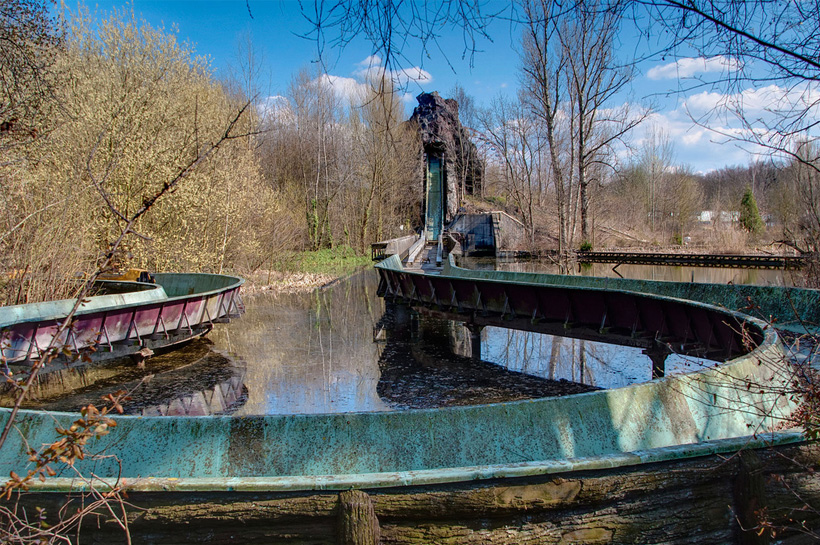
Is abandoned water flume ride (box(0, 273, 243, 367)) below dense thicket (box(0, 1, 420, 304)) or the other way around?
below

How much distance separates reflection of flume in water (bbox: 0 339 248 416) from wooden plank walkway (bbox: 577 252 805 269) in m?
24.1

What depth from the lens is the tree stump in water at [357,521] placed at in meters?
2.91

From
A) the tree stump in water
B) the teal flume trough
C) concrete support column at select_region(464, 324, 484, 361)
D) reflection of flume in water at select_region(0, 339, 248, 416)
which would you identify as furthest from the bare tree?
concrete support column at select_region(464, 324, 484, 361)

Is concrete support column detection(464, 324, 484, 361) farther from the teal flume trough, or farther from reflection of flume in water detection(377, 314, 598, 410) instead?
the teal flume trough

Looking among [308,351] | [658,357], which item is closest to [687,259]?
[658,357]

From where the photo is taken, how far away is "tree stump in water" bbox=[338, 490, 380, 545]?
2.91m

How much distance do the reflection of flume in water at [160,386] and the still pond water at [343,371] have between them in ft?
0.07

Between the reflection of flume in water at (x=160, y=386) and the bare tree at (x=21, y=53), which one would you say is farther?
the reflection of flume in water at (x=160, y=386)

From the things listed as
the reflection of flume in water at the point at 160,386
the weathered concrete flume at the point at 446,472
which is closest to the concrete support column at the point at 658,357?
Answer: the weathered concrete flume at the point at 446,472

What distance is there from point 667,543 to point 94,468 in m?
3.64

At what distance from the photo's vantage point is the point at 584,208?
118ft

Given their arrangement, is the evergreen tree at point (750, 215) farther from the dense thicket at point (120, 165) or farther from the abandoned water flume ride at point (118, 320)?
the abandoned water flume ride at point (118, 320)

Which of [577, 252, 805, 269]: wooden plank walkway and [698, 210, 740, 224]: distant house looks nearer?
[577, 252, 805, 269]: wooden plank walkway

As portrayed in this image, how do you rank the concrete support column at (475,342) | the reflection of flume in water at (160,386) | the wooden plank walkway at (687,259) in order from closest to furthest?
the reflection of flume in water at (160,386), the concrete support column at (475,342), the wooden plank walkway at (687,259)
